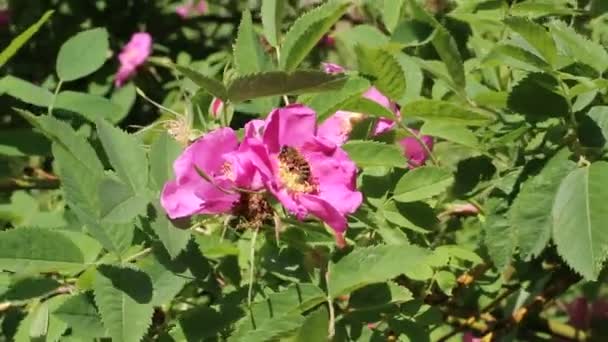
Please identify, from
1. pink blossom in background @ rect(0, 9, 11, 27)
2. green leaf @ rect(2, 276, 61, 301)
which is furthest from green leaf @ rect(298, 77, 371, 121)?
pink blossom in background @ rect(0, 9, 11, 27)

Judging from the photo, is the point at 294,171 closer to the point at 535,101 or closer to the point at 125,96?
the point at 535,101

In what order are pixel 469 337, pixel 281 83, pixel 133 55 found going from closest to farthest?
pixel 281 83 < pixel 469 337 < pixel 133 55

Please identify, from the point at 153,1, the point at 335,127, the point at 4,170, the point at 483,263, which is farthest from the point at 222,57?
the point at 335,127

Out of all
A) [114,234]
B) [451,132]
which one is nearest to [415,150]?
[451,132]

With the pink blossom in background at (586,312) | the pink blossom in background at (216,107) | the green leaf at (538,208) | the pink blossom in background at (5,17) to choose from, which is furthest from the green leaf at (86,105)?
the pink blossom in background at (5,17)

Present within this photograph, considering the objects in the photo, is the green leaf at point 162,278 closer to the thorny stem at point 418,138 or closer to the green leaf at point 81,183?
the green leaf at point 81,183

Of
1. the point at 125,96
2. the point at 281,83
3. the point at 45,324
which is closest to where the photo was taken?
the point at 281,83

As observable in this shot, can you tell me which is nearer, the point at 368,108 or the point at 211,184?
the point at 211,184

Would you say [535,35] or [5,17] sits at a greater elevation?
[535,35]

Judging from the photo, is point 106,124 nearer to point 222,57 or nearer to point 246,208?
point 246,208
